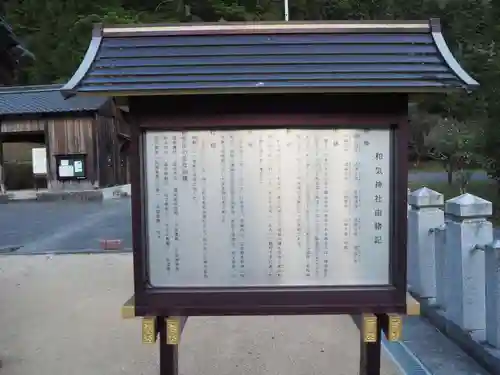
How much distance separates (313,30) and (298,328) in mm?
3412

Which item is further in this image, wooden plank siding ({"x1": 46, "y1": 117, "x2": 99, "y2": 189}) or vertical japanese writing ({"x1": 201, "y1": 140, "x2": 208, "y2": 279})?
wooden plank siding ({"x1": 46, "y1": 117, "x2": 99, "y2": 189})

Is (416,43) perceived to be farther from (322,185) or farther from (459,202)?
(459,202)

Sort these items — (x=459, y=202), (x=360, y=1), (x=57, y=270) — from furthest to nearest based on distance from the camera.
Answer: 1. (x=360, y=1)
2. (x=57, y=270)
3. (x=459, y=202)

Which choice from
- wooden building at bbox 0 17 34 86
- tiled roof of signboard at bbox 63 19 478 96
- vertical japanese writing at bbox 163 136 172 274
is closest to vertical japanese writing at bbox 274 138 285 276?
tiled roof of signboard at bbox 63 19 478 96

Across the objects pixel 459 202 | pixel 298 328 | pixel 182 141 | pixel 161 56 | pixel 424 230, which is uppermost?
pixel 161 56

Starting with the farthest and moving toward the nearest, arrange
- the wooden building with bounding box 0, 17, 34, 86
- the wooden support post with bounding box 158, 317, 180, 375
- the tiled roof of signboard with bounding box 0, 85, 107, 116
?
the tiled roof of signboard with bounding box 0, 85, 107, 116 < the wooden building with bounding box 0, 17, 34, 86 < the wooden support post with bounding box 158, 317, 180, 375

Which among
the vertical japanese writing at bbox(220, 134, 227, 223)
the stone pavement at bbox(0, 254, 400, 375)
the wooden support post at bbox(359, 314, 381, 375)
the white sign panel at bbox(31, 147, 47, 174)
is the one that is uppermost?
the white sign panel at bbox(31, 147, 47, 174)

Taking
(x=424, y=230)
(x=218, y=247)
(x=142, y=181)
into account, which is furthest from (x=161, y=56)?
(x=424, y=230)

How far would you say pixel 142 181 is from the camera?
8.79ft

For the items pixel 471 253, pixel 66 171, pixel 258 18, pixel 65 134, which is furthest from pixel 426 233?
pixel 258 18

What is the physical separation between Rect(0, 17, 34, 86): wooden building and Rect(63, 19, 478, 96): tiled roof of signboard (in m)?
3.83

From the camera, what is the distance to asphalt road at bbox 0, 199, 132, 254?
10438mm

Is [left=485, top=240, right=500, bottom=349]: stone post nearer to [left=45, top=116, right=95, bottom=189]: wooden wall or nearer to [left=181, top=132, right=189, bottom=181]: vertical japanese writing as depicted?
[left=181, top=132, right=189, bottom=181]: vertical japanese writing

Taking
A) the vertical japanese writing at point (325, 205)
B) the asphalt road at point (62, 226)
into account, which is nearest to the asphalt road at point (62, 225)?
the asphalt road at point (62, 226)
